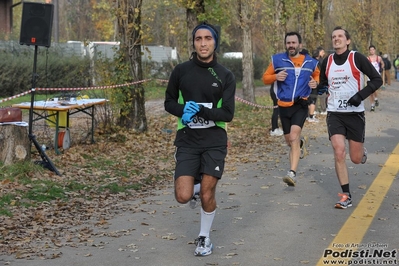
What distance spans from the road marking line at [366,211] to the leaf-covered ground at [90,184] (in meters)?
2.52

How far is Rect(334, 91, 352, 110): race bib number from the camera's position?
32.8 feet

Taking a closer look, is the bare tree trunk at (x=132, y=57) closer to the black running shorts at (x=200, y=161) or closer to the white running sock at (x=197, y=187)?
the white running sock at (x=197, y=187)

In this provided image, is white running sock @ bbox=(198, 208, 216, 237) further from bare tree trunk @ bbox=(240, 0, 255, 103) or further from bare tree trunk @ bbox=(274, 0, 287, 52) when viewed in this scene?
bare tree trunk @ bbox=(240, 0, 255, 103)

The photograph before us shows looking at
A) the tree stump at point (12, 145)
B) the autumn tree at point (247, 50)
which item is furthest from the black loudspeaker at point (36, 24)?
the autumn tree at point (247, 50)

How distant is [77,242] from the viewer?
8227 mm

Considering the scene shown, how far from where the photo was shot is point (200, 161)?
759cm

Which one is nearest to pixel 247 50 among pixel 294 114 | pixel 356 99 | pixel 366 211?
pixel 294 114

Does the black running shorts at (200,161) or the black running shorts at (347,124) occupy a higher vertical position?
the black running shorts at (347,124)

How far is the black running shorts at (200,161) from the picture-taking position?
7480 millimetres

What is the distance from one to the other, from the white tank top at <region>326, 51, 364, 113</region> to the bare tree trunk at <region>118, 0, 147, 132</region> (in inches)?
338

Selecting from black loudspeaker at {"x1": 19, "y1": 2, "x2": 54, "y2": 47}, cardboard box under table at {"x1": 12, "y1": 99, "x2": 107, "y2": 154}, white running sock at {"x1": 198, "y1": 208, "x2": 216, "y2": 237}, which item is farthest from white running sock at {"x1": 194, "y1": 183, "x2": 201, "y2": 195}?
cardboard box under table at {"x1": 12, "y1": 99, "x2": 107, "y2": 154}

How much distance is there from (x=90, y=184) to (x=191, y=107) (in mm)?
5260

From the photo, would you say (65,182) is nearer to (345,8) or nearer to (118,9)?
(118,9)

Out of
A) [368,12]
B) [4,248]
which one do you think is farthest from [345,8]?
[4,248]
